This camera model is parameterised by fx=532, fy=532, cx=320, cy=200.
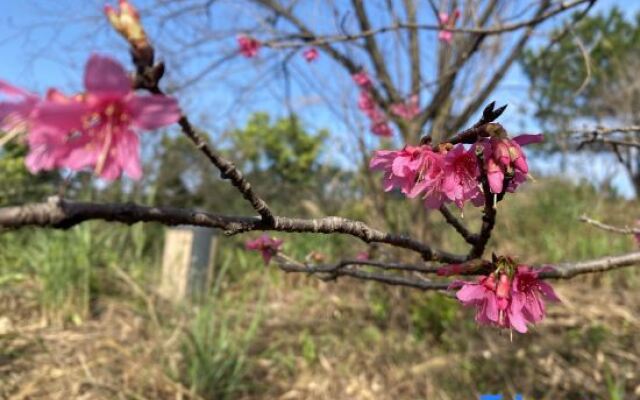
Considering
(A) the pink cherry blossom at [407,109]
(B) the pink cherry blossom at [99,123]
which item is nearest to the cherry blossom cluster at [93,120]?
(B) the pink cherry blossom at [99,123]

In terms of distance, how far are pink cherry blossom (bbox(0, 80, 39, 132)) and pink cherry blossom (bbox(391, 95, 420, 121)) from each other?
292 cm

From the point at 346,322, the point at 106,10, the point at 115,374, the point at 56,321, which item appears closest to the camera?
the point at 106,10

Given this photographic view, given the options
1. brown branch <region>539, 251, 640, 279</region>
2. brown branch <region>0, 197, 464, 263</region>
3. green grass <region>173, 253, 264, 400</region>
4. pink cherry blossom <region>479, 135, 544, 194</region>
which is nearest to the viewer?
brown branch <region>0, 197, 464, 263</region>

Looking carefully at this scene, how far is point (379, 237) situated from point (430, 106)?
2590 millimetres

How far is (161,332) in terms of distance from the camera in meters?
2.87

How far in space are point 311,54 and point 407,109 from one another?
0.79m

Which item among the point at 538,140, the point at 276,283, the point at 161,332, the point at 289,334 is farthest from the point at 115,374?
the point at 538,140

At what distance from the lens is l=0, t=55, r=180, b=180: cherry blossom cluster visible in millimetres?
539

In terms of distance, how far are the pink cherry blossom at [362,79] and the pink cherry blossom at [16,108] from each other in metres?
2.88

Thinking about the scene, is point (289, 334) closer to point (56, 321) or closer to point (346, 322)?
point (346, 322)

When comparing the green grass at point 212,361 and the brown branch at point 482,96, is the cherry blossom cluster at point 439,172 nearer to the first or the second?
the green grass at point 212,361

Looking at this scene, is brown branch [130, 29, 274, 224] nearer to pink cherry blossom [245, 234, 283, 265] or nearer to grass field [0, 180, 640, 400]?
pink cherry blossom [245, 234, 283, 265]

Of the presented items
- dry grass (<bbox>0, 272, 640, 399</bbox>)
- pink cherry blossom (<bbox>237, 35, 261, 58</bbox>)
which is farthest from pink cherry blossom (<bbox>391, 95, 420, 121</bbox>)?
dry grass (<bbox>0, 272, 640, 399</bbox>)

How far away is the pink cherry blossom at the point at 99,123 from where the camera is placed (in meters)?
0.54
